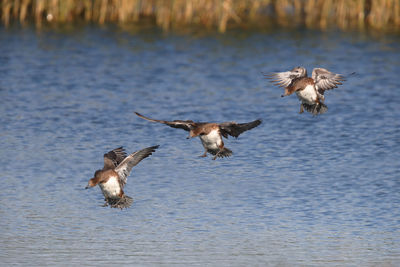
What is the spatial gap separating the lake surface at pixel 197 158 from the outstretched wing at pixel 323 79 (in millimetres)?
1470

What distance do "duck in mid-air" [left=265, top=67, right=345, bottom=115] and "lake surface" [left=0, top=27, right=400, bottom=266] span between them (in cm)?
126

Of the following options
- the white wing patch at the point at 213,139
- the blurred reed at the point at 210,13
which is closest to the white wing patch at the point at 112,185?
the white wing patch at the point at 213,139

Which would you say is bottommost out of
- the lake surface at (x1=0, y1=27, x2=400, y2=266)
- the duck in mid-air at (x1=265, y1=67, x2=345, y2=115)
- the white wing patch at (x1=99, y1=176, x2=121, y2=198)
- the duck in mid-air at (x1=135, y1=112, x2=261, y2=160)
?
the lake surface at (x1=0, y1=27, x2=400, y2=266)

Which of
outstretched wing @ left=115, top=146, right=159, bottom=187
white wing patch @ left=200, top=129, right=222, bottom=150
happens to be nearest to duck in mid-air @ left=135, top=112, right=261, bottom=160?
white wing patch @ left=200, top=129, right=222, bottom=150

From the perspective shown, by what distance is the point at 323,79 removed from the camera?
945 centimetres

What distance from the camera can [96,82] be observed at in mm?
18250

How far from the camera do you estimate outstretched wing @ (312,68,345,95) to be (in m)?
9.37

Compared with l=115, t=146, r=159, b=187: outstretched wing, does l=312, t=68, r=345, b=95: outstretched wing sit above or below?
above

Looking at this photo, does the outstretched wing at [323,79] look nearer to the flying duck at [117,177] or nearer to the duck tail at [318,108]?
the duck tail at [318,108]

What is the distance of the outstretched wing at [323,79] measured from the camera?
9.37 m

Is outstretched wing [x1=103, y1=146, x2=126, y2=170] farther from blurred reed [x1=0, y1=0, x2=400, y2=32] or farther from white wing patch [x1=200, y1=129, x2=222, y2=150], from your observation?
blurred reed [x1=0, y1=0, x2=400, y2=32]

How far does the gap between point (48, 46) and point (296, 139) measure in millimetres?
10743

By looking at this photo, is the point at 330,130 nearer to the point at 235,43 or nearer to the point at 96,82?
the point at 96,82

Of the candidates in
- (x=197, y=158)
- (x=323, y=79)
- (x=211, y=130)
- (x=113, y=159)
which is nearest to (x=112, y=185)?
(x=113, y=159)
